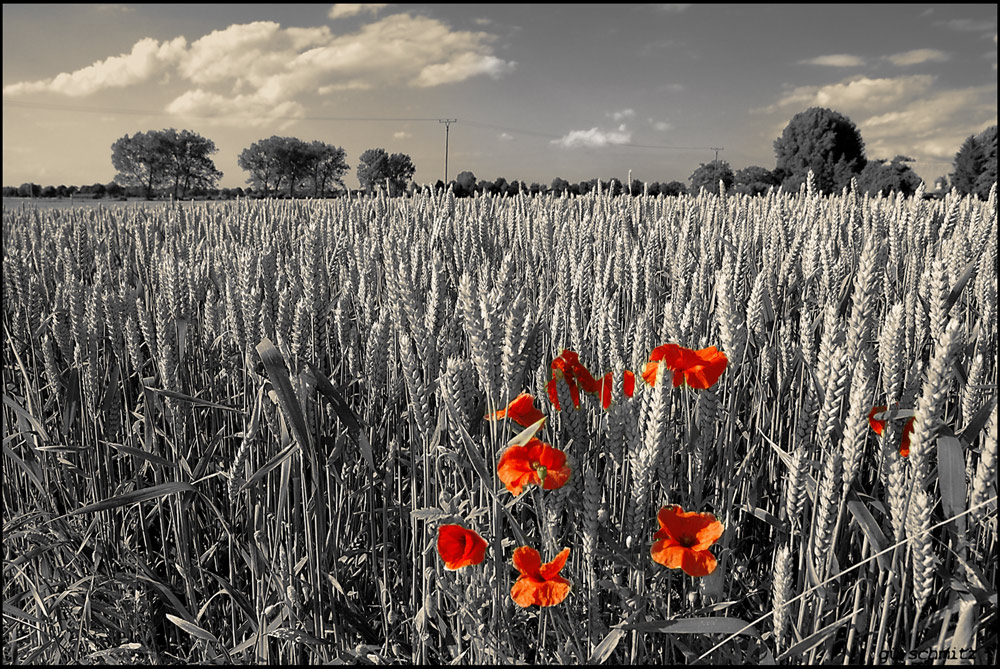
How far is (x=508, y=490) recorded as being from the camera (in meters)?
0.65

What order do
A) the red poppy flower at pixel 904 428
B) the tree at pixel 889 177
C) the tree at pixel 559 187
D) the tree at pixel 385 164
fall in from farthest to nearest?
the tree at pixel 385 164 < the tree at pixel 889 177 < the tree at pixel 559 187 < the red poppy flower at pixel 904 428

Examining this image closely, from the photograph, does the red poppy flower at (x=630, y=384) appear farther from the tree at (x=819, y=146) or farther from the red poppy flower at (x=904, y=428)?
the tree at (x=819, y=146)

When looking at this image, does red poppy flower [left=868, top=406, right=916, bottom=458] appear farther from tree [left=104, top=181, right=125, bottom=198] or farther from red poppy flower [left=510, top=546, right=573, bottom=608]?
tree [left=104, top=181, right=125, bottom=198]

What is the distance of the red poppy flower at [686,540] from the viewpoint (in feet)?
2.09

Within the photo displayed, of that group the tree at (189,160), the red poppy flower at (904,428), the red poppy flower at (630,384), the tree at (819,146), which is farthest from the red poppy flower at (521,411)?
the tree at (189,160)

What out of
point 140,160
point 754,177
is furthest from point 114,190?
point 754,177

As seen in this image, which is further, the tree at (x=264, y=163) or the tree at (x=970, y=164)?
the tree at (x=264, y=163)

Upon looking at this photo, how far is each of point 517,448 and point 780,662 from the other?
0.40 meters

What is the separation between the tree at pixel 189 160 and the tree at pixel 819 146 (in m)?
41.0

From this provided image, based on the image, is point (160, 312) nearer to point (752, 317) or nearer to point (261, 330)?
point (261, 330)

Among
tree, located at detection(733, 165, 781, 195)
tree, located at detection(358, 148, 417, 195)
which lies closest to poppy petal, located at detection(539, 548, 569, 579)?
tree, located at detection(733, 165, 781, 195)

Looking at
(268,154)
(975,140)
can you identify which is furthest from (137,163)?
(975,140)

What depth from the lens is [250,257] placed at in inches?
58.1

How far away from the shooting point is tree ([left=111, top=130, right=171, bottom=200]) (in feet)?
148
